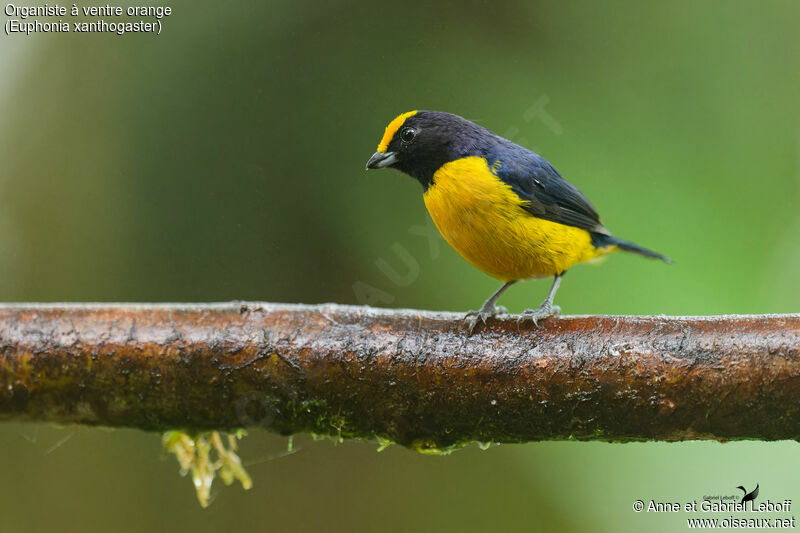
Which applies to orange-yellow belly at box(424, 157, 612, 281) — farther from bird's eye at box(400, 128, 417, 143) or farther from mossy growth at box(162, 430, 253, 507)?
mossy growth at box(162, 430, 253, 507)

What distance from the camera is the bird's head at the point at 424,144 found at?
3.36m

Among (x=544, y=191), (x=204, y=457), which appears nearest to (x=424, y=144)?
(x=544, y=191)

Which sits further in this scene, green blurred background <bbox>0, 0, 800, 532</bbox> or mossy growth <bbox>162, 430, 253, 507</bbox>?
green blurred background <bbox>0, 0, 800, 532</bbox>

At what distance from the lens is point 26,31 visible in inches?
199

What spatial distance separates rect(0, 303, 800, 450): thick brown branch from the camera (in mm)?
2307

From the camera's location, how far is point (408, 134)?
3.36m

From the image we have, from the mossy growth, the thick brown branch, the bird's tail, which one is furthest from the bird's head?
the mossy growth

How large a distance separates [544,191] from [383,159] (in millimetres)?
755

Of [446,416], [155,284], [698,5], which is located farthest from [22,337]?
[698,5]

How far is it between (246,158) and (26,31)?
1715 mm

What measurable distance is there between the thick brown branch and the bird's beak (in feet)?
2.86

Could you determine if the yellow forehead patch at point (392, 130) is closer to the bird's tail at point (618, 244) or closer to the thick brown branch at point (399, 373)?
the thick brown branch at point (399, 373)

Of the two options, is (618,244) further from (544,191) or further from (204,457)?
(204,457)

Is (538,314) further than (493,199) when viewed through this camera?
No
